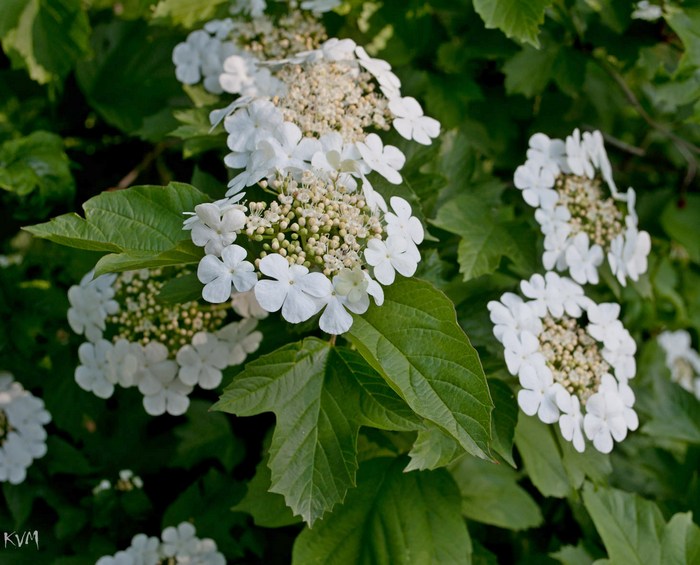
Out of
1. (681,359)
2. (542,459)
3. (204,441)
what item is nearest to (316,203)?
(542,459)

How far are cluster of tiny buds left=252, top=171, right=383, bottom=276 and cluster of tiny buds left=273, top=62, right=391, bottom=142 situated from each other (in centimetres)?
19

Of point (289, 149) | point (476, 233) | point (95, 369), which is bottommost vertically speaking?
point (95, 369)

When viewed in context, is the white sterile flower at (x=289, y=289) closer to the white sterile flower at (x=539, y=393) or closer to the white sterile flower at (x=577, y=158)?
the white sterile flower at (x=539, y=393)

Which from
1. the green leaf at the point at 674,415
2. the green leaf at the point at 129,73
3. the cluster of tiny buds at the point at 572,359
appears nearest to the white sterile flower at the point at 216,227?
the cluster of tiny buds at the point at 572,359

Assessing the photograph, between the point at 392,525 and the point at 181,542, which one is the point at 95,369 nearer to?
the point at 181,542

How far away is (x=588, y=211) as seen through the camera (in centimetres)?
176

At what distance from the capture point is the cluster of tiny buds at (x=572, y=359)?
4.96ft

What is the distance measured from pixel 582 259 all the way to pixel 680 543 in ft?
2.30

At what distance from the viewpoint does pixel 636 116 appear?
8.80 ft

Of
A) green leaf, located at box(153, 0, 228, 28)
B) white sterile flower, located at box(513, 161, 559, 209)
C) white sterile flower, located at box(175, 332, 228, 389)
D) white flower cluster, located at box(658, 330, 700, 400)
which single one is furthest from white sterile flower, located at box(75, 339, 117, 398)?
white flower cluster, located at box(658, 330, 700, 400)

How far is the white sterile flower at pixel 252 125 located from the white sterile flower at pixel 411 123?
0.27 metres

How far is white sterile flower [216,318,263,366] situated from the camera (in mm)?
1643

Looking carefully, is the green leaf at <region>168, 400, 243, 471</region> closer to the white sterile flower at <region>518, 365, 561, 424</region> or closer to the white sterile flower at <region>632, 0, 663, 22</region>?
the white sterile flower at <region>518, 365, 561, 424</region>

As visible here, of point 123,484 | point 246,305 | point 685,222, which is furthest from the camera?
point 685,222
